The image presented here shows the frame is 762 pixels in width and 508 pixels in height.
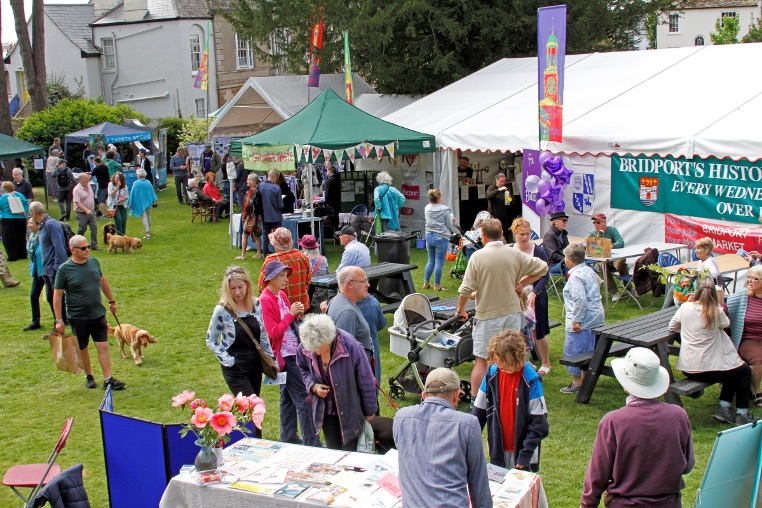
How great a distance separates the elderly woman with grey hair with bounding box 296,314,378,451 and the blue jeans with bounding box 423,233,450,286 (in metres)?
6.23

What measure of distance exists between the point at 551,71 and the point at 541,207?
2.11 metres

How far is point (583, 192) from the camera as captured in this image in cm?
1325

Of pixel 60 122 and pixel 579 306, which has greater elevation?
pixel 60 122

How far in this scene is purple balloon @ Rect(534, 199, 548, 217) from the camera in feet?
44.0

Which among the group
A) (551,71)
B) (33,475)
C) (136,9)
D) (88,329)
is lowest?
(33,475)

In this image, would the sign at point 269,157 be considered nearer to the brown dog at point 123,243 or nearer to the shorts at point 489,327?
the brown dog at point 123,243

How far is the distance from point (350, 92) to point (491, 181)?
11.2 ft

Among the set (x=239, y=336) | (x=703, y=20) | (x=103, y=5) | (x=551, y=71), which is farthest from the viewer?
(x=703, y=20)

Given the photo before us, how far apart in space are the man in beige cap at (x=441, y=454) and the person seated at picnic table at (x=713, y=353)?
354 centimetres


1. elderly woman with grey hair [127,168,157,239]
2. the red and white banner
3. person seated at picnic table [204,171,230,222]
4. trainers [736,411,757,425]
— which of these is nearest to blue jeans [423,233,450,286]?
the red and white banner

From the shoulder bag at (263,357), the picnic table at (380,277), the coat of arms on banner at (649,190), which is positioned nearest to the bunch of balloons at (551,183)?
the coat of arms on banner at (649,190)

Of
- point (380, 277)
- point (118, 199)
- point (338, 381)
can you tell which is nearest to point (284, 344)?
point (338, 381)

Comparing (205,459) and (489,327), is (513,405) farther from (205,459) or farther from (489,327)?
(489,327)

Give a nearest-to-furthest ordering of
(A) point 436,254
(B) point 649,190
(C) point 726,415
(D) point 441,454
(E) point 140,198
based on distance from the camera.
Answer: (D) point 441,454
(C) point 726,415
(A) point 436,254
(B) point 649,190
(E) point 140,198
